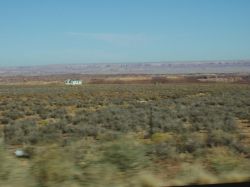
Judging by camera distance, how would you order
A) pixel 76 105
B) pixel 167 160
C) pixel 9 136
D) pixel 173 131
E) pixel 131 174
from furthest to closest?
1. pixel 76 105
2. pixel 173 131
3. pixel 9 136
4. pixel 167 160
5. pixel 131 174

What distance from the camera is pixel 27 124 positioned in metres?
28.5

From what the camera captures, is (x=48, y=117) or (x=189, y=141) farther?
(x=48, y=117)

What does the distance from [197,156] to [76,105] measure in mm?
38257

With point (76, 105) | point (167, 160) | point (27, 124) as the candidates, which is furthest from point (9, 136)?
point (76, 105)

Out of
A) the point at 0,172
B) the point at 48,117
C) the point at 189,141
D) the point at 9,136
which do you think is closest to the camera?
the point at 0,172

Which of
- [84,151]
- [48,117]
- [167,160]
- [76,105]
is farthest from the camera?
[76,105]

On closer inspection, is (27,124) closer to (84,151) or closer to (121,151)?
(84,151)

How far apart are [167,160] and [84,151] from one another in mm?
4174

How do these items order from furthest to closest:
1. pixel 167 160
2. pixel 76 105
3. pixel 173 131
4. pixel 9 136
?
pixel 76 105
pixel 173 131
pixel 9 136
pixel 167 160

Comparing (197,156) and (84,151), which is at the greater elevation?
(84,151)

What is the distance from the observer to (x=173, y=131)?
83.4 feet

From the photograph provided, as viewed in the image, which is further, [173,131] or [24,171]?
[173,131]

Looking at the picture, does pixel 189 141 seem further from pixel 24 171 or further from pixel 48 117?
pixel 48 117

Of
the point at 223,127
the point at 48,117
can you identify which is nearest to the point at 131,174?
the point at 223,127
